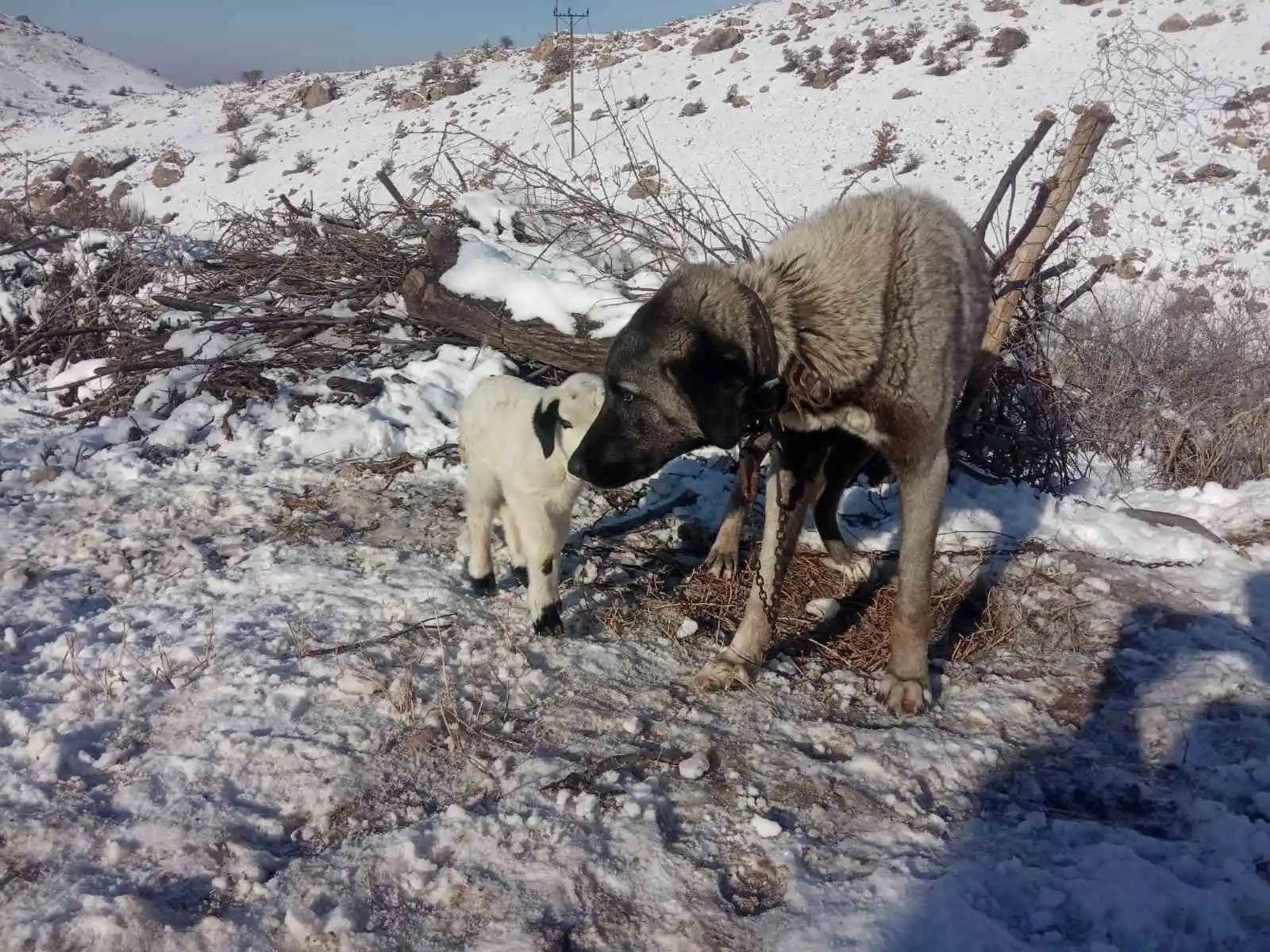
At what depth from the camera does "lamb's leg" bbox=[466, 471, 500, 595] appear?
3525mm

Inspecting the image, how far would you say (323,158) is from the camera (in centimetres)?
2417

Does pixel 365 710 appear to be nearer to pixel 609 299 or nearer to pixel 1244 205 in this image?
pixel 609 299

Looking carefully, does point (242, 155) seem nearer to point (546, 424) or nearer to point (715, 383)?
point (546, 424)

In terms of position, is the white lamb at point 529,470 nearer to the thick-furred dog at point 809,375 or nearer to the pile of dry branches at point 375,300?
the thick-furred dog at point 809,375

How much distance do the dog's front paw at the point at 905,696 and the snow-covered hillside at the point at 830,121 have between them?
11881 millimetres

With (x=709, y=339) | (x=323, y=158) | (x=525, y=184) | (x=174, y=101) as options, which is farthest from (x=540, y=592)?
(x=174, y=101)

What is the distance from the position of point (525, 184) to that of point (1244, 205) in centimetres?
1652

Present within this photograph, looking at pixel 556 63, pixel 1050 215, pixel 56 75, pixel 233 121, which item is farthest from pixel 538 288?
pixel 56 75

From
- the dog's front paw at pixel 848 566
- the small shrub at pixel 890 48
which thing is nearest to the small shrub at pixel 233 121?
the small shrub at pixel 890 48

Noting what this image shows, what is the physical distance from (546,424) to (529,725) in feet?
3.49

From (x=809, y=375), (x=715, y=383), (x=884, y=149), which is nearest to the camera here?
(x=715, y=383)

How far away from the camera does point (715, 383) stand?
2.83 meters

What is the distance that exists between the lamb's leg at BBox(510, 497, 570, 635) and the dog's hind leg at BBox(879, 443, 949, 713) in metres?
1.32

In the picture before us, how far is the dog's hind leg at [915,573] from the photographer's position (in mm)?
3209
